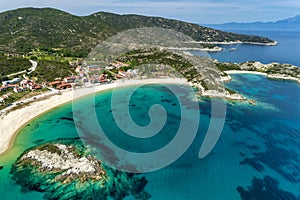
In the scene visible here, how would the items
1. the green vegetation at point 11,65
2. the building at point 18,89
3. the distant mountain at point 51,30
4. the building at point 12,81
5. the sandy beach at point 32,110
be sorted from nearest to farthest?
the sandy beach at point 32,110 → the building at point 18,89 → the building at point 12,81 → the green vegetation at point 11,65 → the distant mountain at point 51,30

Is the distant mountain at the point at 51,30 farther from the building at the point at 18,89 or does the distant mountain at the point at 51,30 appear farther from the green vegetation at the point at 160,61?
the building at the point at 18,89

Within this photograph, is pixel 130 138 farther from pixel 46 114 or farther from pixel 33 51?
pixel 33 51

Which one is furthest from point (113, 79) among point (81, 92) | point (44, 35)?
point (44, 35)

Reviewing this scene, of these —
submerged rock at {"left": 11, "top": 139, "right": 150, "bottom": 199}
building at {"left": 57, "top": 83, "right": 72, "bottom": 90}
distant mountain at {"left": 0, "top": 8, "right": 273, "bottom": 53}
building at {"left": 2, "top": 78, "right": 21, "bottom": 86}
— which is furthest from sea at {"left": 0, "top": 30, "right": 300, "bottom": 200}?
distant mountain at {"left": 0, "top": 8, "right": 273, "bottom": 53}

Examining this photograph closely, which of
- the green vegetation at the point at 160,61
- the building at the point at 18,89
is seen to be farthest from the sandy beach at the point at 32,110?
the green vegetation at the point at 160,61

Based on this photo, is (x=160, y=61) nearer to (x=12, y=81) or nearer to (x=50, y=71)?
(x=50, y=71)

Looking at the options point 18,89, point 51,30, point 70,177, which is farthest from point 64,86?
point 51,30
